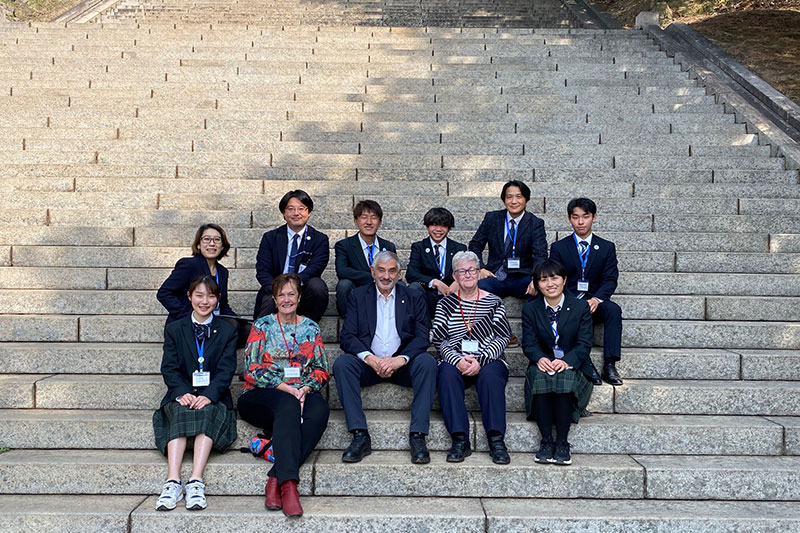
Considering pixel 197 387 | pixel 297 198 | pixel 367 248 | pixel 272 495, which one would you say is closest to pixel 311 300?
pixel 367 248

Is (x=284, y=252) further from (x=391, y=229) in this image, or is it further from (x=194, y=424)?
(x=194, y=424)

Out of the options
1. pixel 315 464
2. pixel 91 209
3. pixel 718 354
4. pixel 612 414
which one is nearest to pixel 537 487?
pixel 612 414

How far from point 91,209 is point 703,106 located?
7.40m

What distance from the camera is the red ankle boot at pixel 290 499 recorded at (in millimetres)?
3855

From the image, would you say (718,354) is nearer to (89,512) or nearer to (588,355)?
(588,355)

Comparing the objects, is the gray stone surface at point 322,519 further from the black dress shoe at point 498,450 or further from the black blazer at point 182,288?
the black blazer at point 182,288

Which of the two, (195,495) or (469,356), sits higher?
(469,356)

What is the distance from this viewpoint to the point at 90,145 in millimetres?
7793

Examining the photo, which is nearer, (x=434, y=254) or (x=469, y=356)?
(x=469, y=356)

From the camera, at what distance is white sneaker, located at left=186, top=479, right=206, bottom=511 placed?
12.9 feet

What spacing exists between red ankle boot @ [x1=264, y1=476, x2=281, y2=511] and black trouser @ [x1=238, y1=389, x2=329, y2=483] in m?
0.05

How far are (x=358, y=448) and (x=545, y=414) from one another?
46.2 inches

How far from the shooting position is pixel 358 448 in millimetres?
4266

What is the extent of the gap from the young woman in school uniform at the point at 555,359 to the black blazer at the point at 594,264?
0.58 m
